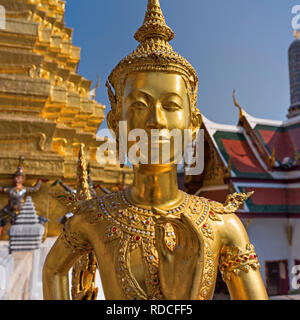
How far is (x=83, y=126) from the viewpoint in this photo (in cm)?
1209

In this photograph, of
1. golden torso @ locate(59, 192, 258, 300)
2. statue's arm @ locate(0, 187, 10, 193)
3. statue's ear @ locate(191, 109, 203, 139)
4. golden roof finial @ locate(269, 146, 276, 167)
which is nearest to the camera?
golden torso @ locate(59, 192, 258, 300)

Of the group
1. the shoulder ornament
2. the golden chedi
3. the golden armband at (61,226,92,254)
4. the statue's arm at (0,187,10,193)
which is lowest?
the golden armband at (61,226,92,254)

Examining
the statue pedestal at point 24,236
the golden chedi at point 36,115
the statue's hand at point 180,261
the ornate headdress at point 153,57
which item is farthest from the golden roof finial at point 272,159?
the statue's hand at point 180,261

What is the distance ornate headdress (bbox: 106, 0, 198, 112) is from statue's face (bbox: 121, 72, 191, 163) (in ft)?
0.14

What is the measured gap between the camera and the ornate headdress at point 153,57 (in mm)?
1204

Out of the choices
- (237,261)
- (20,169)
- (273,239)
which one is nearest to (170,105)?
(237,261)

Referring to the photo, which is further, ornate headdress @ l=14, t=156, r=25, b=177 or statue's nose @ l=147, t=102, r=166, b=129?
ornate headdress @ l=14, t=156, r=25, b=177

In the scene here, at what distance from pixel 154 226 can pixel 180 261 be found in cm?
16

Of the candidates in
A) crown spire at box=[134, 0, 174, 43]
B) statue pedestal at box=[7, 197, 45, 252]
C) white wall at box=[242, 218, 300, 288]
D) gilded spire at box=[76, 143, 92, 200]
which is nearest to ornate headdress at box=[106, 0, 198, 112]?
crown spire at box=[134, 0, 174, 43]

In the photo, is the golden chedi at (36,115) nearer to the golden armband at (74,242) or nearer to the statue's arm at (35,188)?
the statue's arm at (35,188)

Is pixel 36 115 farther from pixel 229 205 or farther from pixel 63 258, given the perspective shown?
pixel 229 205

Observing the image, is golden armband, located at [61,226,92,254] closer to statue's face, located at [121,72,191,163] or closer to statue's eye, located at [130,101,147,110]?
statue's face, located at [121,72,191,163]

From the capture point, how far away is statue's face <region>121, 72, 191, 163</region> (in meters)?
1.13

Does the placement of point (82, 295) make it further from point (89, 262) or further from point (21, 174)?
point (21, 174)
